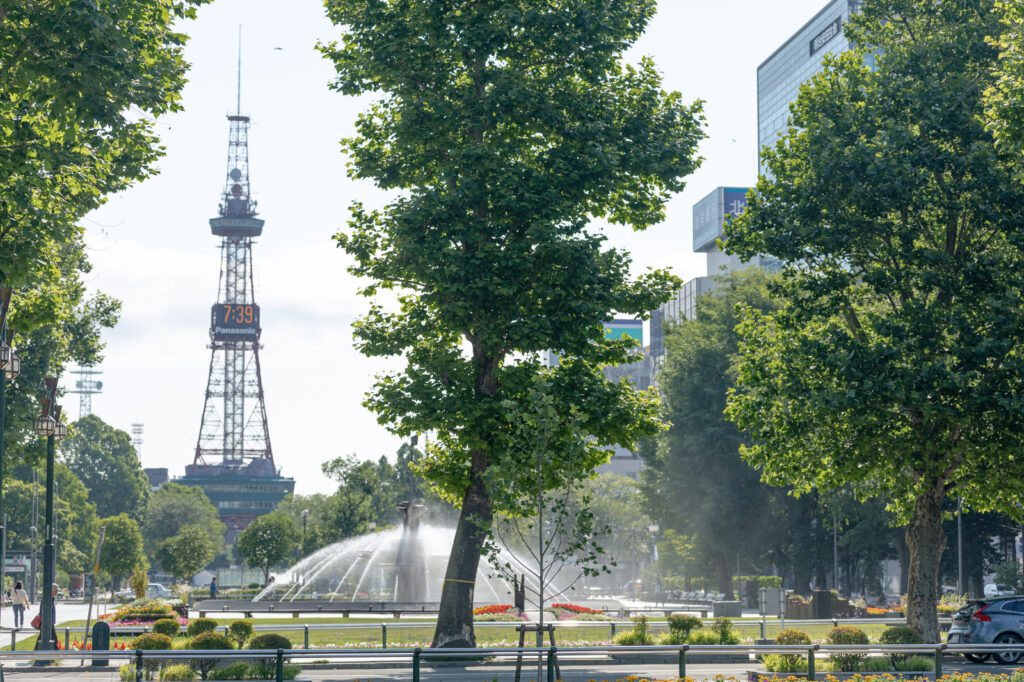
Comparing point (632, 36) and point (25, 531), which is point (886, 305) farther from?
point (25, 531)

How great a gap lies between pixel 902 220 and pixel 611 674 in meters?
13.6

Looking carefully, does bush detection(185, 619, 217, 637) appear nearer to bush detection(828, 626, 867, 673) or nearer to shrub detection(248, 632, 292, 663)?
shrub detection(248, 632, 292, 663)

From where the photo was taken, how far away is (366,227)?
27.8 metres

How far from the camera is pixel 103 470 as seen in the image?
17250 centimetres

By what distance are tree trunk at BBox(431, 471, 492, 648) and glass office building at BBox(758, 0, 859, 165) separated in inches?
4184

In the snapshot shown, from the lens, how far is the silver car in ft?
88.4

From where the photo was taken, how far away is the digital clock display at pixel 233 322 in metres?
184

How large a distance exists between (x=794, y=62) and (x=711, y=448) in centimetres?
9480

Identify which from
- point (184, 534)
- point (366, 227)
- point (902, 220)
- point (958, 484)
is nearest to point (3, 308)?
point (366, 227)

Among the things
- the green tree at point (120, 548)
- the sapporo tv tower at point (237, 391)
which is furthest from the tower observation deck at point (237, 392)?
the green tree at point (120, 548)

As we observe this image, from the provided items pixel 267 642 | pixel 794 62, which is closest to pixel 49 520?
pixel 267 642

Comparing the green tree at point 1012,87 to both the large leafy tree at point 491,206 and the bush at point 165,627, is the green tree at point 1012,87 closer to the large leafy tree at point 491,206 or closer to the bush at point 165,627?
the large leafy tree at point 491,206

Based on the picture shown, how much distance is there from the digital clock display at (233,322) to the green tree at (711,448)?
130 m

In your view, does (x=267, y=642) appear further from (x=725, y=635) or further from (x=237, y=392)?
(x=237, y=392)
